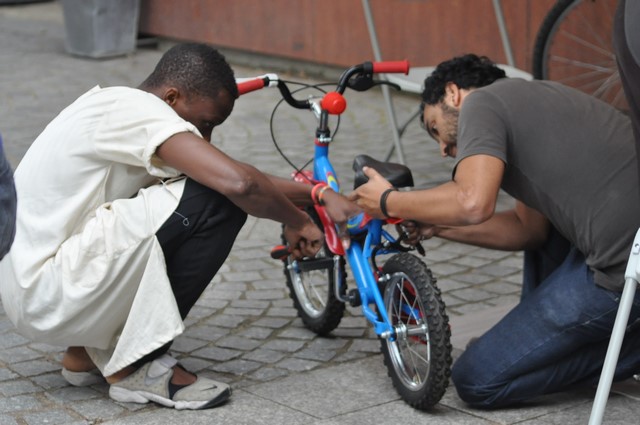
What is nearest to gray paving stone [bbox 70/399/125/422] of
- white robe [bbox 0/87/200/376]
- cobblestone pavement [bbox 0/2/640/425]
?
cobblestone pavement [bbox 0/2/640/425]

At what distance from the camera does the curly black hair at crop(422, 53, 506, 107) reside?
389 centimetres

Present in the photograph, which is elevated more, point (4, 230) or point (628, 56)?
point (628, 56)

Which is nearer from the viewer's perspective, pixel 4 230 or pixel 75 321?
pixel 4 230

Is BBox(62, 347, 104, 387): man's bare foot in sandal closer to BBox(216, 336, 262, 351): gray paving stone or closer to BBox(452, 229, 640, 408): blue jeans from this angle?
BBox(216, 336, 262, 351): gray paving stone

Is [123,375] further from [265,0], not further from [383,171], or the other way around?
[265,0]

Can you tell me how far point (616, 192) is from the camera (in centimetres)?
360

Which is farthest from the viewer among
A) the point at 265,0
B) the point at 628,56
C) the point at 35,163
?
the point at 265,0

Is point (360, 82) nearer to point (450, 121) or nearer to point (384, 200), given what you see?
point (450, 121)

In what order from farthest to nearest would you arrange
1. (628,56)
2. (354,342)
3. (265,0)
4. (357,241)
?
(265,0)
(354,342)
(357,241)
(628,56)

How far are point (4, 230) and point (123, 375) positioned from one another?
1.66 m

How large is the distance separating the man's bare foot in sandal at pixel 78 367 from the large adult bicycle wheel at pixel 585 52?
334 centimetres

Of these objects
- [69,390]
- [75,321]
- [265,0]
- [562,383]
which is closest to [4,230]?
[75,321]

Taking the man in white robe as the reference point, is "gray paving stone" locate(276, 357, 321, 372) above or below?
below

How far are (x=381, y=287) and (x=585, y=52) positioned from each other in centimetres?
419
